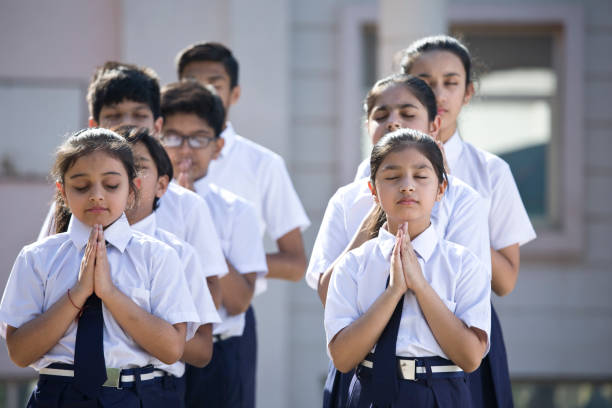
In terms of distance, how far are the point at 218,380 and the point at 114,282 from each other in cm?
90

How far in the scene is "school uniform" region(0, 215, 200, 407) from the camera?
210 centimetres

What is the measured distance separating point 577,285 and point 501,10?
166 centimetres

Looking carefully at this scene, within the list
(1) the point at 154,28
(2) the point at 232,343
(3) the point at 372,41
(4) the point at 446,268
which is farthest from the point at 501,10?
(4) the point at 446,268

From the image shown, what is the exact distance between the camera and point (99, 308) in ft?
6.91

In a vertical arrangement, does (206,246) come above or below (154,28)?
below

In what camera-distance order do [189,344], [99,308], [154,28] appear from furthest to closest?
[154,28], [189,344], [99,308]

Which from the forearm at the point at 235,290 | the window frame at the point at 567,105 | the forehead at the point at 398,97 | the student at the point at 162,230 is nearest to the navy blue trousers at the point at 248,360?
the forearm at the point at 235,290

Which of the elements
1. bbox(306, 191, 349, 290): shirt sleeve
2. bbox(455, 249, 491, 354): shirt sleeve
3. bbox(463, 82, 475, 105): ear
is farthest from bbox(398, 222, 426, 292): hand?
bbox(463, 82, 475, 105): ear

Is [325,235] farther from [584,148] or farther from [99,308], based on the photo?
[584,148]

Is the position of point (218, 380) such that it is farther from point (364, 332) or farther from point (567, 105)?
point (567, 105)

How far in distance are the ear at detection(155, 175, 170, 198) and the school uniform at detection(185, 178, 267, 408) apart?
39 cm

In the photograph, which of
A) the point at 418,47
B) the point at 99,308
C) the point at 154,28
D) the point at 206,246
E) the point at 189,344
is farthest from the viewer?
the point at 154,28

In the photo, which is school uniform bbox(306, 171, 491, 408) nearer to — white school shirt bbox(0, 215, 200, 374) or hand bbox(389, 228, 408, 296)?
hand bbox(389, 228, 408, 296)

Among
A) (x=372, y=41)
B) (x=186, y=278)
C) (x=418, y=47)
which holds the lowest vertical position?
(x=186, y=278)
